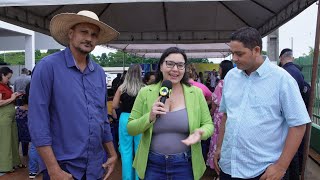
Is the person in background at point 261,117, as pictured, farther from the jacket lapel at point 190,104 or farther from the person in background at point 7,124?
the person in background at point 7,124

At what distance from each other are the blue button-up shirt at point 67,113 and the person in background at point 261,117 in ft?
3.16

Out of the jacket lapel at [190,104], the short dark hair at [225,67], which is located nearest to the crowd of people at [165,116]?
the jacket lapel at [190,104]

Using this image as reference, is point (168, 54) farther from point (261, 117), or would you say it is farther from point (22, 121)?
point (22, 121)

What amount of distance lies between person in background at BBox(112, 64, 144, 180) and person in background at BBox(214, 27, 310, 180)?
2772mm

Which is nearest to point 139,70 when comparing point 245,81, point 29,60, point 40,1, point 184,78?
point 40,1

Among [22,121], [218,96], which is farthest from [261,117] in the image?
[22,121]

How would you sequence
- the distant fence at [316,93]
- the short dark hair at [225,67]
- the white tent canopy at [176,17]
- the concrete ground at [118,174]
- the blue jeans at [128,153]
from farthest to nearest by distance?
1. the distant fence at [316,93]
2. the white tent canopy at [176,17]
3. the concrete ground at [118,174]
4. the short dark hair at [225,67]
5. the blue jeans at [128,153]

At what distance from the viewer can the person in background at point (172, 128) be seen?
2.87 meters

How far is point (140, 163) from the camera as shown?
2973mm

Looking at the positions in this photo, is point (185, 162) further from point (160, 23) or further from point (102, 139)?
point (160, 23)

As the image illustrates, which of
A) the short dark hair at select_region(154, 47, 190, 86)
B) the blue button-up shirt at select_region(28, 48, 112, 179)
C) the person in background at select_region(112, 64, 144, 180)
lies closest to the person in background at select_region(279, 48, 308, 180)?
the person in background at select_region(112, 64, 144, 180)

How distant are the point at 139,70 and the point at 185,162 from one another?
320 centimetres

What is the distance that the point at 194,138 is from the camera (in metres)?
2.61

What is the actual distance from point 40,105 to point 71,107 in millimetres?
198
